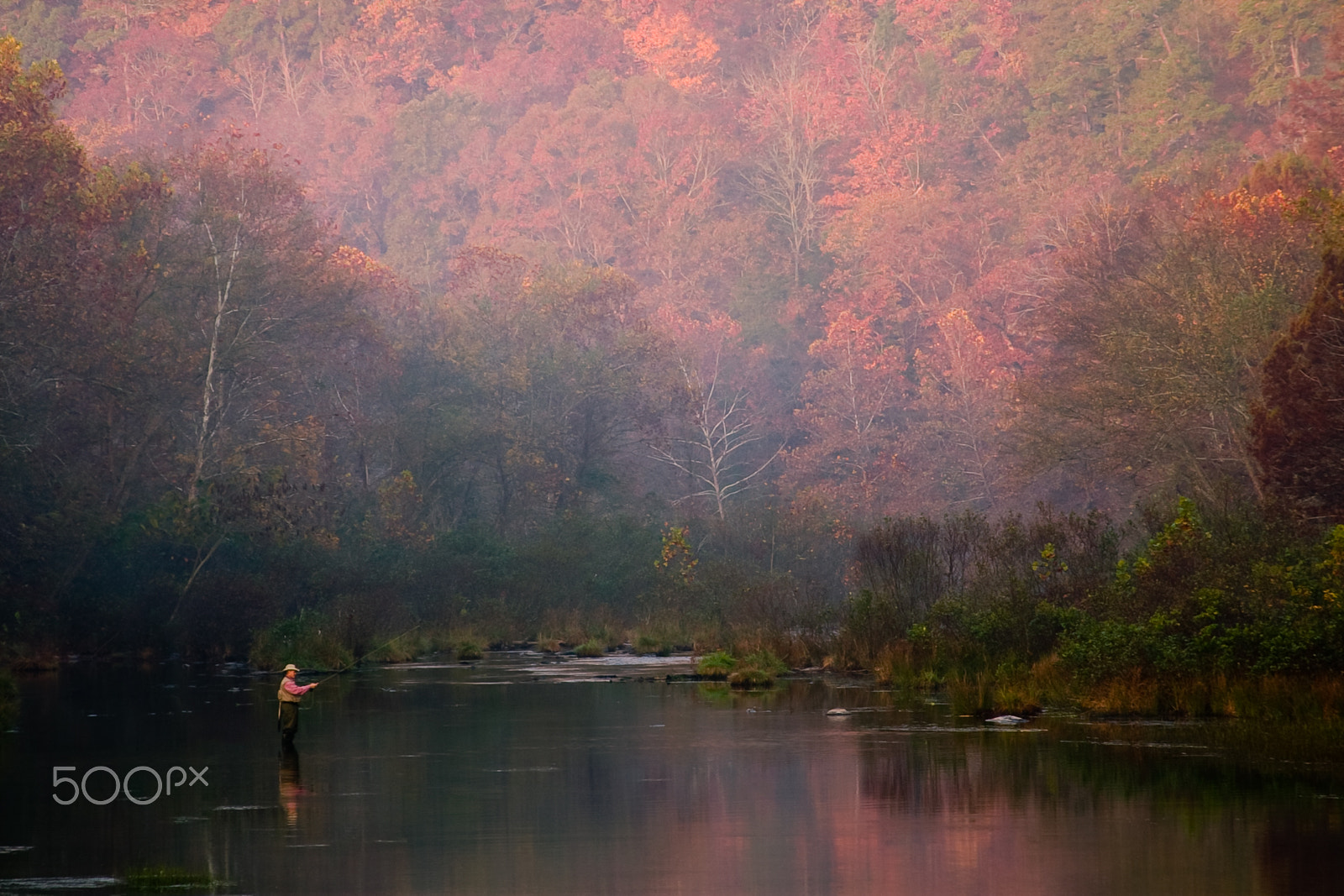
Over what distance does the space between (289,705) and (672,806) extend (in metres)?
6.86

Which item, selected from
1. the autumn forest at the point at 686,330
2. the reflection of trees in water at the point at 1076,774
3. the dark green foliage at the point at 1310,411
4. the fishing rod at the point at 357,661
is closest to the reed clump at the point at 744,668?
the autumn forest at the point at 686,330

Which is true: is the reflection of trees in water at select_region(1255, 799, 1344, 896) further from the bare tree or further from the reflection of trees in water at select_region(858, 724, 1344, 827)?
the bare tree

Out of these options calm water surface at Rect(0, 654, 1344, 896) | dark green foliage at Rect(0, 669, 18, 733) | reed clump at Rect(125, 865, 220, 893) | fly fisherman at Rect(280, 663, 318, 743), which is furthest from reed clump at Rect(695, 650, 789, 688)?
reed clump at Rect(125, 865, 220, 893)

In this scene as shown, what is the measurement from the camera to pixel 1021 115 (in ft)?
269

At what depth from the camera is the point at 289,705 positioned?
21.9 m

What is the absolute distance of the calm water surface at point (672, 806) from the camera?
13219mm

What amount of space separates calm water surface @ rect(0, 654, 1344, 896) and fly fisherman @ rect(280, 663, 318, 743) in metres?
0.43

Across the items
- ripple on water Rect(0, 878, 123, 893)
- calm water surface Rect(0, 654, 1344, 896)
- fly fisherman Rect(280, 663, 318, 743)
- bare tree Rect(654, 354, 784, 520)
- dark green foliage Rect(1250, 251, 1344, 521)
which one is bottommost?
ripple on water Rect(0, 878, 123, 893)

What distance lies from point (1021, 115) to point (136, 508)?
48.8 m

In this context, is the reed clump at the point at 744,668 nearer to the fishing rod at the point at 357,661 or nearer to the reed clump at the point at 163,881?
the fishing rod at the point at 357,661

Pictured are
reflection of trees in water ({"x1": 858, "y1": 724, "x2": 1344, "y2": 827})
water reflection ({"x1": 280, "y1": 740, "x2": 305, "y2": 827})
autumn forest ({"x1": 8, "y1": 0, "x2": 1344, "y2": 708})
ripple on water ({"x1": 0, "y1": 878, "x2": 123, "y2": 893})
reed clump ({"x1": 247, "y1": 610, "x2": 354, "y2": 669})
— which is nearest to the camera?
ripple on water ({"x1": 0, "y1": 878, "x2": 123, "y2": 893})

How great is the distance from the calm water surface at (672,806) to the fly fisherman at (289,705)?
43 cm

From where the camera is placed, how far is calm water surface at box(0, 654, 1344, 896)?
13.2 m

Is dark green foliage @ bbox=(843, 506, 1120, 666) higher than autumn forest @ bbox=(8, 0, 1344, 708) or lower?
lower
